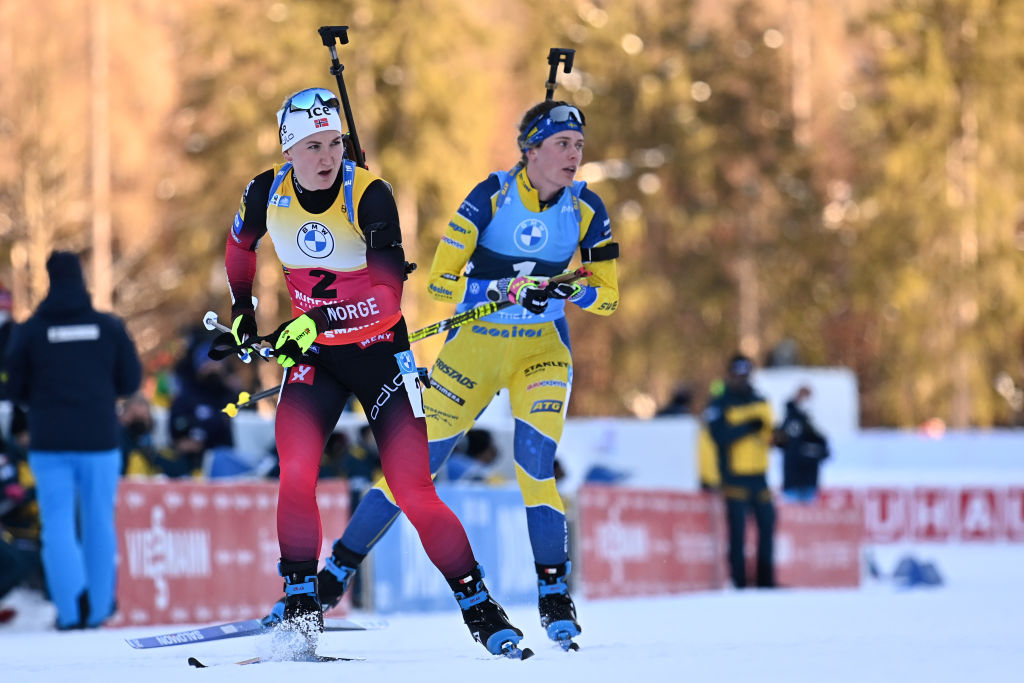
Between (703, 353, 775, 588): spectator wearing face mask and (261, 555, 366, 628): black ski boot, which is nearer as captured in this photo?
(261, 555, 366, 628): black ski boot

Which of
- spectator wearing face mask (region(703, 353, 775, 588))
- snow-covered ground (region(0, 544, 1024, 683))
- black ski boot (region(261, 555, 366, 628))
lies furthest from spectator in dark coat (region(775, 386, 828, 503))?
black ski boot (region(261, 555, 366, 628))

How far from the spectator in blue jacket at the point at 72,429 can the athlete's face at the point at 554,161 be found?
13.2 ft

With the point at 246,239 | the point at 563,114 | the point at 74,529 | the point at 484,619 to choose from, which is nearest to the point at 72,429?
the point at 74,529

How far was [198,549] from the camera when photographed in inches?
464

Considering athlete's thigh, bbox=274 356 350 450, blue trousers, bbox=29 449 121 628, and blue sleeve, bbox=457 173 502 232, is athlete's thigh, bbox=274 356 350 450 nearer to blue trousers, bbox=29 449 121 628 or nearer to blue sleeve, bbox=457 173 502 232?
blue sleeve, bbox=457 173 502 232

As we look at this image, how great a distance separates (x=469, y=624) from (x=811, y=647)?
5.57 ft

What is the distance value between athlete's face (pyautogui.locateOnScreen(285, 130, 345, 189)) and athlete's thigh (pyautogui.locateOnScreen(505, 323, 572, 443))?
151 cm

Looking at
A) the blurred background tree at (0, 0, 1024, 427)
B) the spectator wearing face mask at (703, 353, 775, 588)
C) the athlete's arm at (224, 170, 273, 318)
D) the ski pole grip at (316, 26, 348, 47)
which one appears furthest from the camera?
the blurred background tree at (0, 0, 1024, 427)

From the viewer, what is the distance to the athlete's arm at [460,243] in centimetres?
755

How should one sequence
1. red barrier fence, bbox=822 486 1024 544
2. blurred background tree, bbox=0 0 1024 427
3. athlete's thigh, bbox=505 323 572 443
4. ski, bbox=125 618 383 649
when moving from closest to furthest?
ski, bbox=125 618 383 649
athlete's thigh, bbox=505 323 572 443
red barrier fence, bbox=822 486 1024 544
blurred background tree, bbox=0 0 1024 427

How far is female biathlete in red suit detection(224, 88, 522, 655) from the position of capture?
648cm

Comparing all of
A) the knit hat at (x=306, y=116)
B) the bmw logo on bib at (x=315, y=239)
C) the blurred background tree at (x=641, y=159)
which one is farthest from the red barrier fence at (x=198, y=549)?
the blurred background tree at (x=641, y=159)

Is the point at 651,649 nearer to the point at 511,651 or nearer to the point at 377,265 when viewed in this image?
the point at 511,651

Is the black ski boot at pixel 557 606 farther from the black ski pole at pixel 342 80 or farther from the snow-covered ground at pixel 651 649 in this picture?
the black ski pole at pixel 342 80
